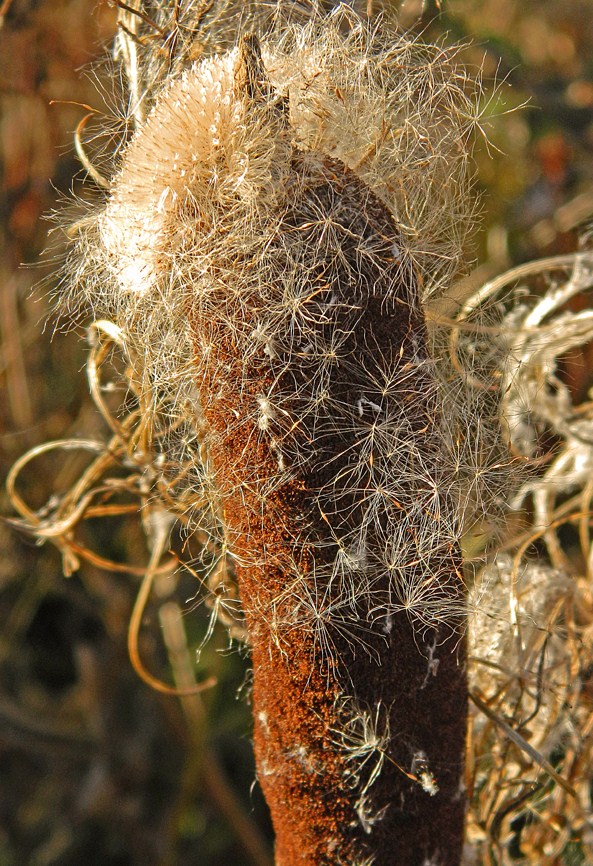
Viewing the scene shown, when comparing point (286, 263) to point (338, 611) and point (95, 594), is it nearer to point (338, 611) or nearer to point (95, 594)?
point (338, 611)

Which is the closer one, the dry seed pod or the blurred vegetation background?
the dry seed pod

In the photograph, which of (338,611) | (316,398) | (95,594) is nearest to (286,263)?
(316,398)

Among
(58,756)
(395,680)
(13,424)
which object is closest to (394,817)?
(395,680)

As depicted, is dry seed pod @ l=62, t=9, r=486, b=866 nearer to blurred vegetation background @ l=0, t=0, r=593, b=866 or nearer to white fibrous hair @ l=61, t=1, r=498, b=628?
white fibrous hair @ l=61, t=1, r=498, b=628

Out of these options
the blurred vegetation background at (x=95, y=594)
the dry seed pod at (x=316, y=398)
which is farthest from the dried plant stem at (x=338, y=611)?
the blurred vegetation background at (x=95, y=594)

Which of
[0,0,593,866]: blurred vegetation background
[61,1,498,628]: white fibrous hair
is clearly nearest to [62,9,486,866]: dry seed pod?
[61,1,498,628]: white fibrous hair

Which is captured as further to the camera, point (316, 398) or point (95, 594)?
point (95, 594)

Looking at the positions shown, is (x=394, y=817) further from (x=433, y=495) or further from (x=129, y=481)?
(x=129, y=481)
